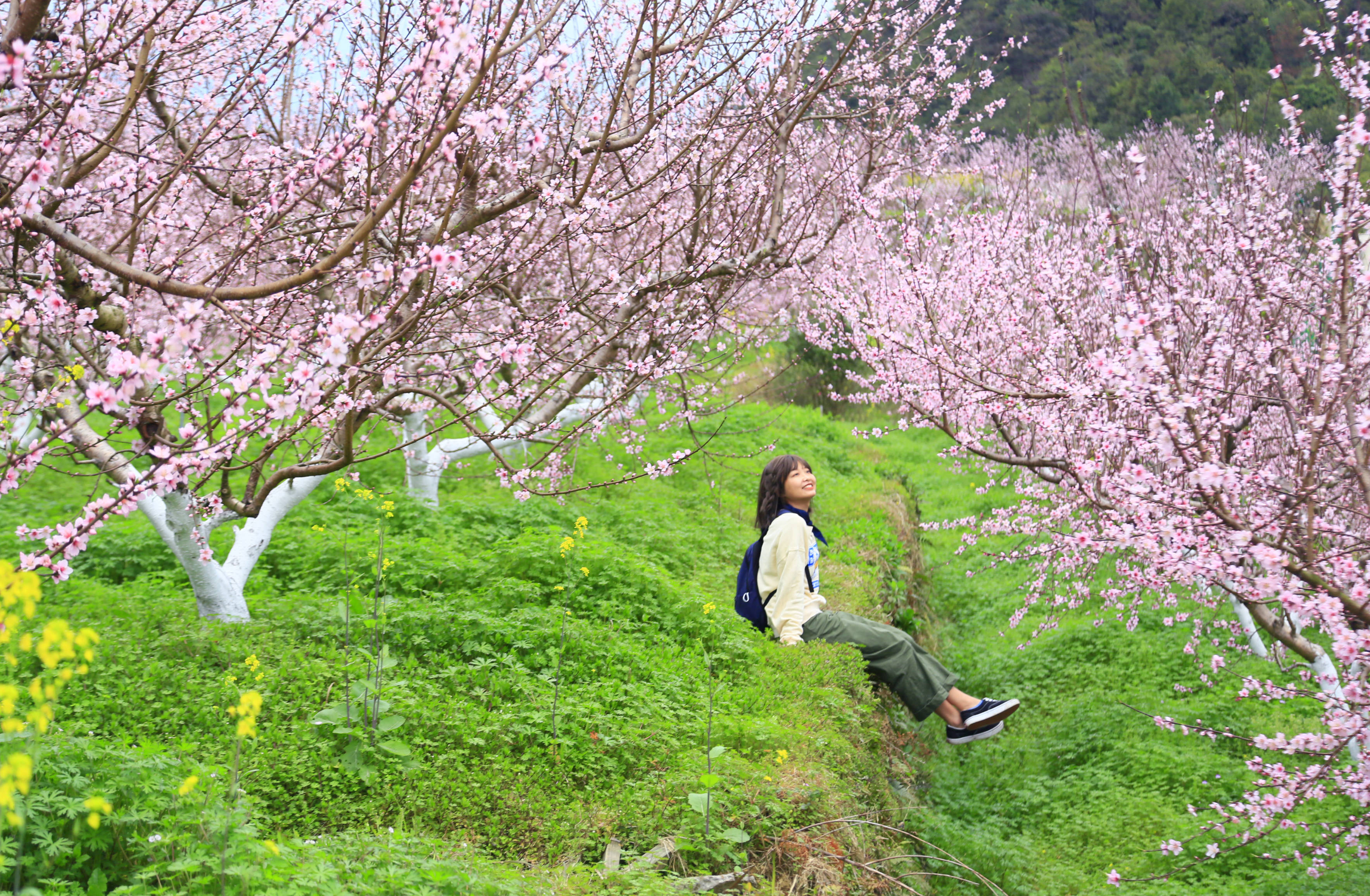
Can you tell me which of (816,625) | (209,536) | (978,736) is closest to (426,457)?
(209,536)

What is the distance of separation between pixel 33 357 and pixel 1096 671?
729 centimetres

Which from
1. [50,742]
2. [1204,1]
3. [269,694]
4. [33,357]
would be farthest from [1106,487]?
[1204,1]

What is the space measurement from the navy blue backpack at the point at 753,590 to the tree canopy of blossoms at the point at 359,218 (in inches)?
47.7

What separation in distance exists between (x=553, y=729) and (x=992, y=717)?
2.60 metres

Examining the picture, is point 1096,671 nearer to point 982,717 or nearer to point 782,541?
point 982,717

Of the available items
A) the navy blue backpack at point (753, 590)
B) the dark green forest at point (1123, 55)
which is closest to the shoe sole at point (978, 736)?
the navy blue backpack at point (753, 590)

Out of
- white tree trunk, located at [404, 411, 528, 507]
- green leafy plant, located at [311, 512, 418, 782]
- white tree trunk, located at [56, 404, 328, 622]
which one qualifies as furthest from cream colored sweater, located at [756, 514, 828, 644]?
white tree trunk, located at [404, 411, 528, 507]

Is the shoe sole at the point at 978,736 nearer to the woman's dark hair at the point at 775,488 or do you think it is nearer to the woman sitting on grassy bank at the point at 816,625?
the woman sitting on grassy bank at the point at 816,625

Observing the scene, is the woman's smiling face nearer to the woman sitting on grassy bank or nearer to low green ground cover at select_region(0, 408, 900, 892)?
the woman sitting on grassy bank

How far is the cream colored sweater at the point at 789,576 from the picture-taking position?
5.41m

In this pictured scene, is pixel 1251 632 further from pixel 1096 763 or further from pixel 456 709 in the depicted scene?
pixel 456 709

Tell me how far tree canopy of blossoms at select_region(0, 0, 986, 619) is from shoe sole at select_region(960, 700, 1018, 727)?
231 cm

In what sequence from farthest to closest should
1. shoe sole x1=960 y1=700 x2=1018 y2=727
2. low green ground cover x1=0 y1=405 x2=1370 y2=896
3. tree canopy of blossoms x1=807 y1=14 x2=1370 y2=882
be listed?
shoe sole x1=960 y1=700 x2=1018 y2=727
tree canopy of blossoms x1=807 y1=14 x2=1370 y2=882
low green ground cover x1=0 y1=405 x2=1370 y2=896

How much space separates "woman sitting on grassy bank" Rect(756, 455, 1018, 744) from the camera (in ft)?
17.6
